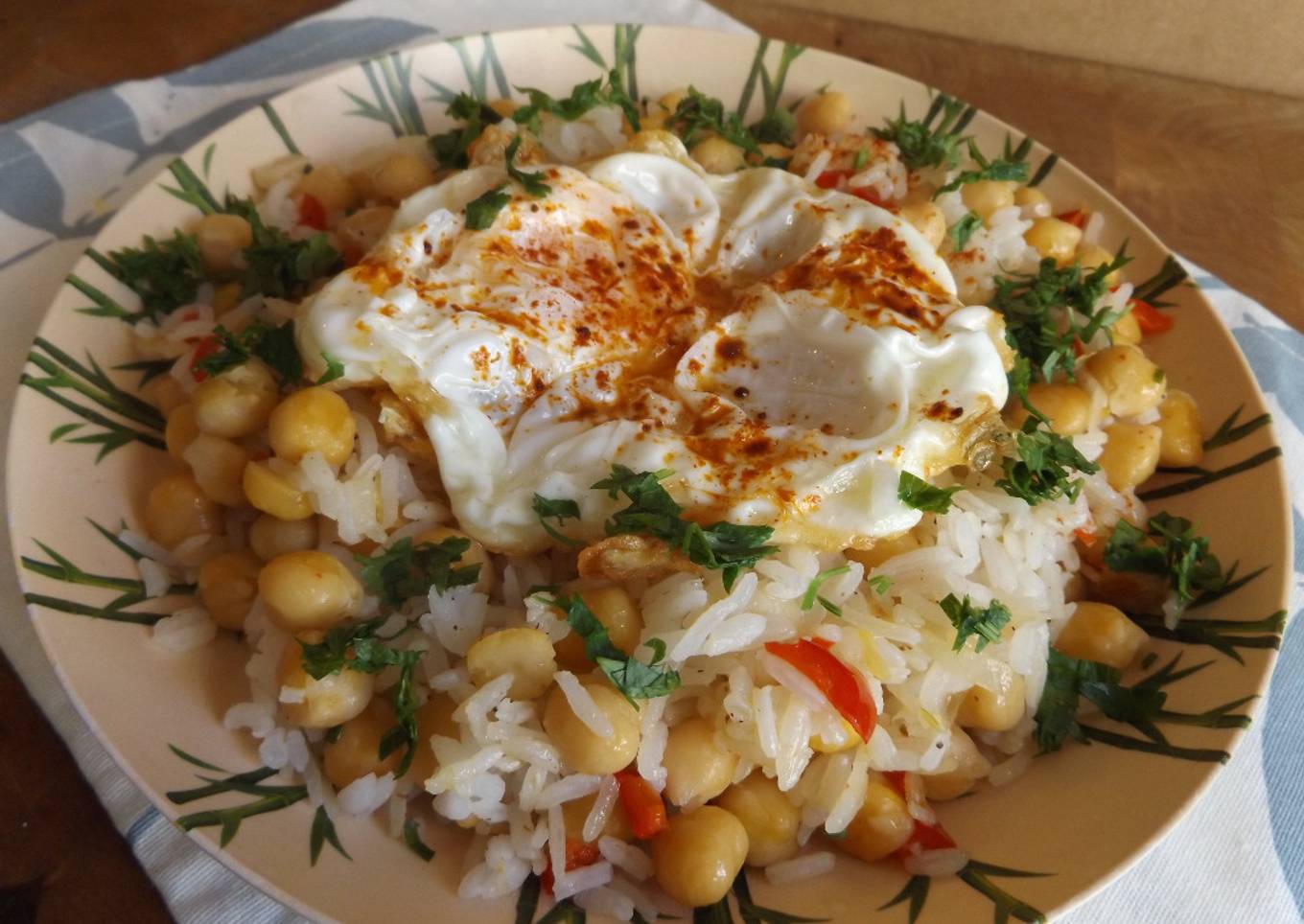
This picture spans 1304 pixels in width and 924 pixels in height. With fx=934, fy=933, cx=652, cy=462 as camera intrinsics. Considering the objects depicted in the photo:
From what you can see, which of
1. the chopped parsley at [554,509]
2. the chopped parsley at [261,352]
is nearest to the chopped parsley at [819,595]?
the chopped parsley at [554,509]

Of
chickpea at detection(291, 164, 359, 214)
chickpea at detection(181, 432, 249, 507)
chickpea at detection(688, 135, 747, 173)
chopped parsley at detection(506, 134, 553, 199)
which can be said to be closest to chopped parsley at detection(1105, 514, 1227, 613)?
chickpea at detection(688, 135, 747, 173)

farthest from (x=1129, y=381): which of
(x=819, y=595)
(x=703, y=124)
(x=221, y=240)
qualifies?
(x=221, y=240)

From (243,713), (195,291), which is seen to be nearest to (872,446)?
(243,713)

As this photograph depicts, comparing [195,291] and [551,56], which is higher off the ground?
[551,56]

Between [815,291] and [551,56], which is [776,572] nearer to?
[815,291]

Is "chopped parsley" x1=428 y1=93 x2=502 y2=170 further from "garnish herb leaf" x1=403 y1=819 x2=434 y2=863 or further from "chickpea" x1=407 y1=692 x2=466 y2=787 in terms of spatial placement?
"garnish herb leaf" x1=403 y1=819 x2=434 y2=863

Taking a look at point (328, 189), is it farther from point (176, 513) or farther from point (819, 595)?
point (819, 595)
